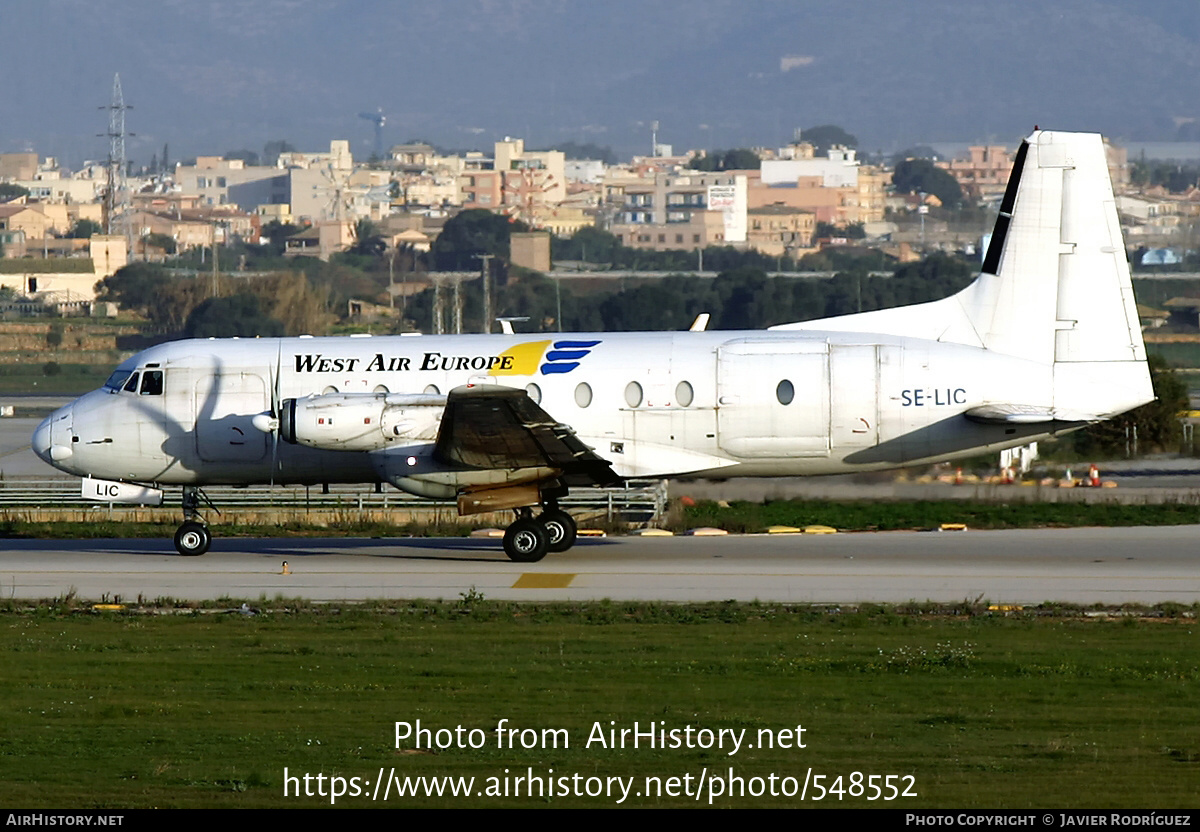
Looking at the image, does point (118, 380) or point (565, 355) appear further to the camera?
point (118, 380)

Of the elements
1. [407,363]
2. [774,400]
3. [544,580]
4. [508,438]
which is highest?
[407,363]

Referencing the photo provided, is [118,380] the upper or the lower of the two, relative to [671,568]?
upper

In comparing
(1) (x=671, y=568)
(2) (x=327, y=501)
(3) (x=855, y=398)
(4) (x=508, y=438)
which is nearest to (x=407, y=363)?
(4) (x=508, y=438)

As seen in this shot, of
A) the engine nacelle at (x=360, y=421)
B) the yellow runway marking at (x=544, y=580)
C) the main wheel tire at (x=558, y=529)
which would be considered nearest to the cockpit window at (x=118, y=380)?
the engine nacelle at (x=360, y=421)

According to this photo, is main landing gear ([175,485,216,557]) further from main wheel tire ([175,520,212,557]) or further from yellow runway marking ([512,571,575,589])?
yellow runway marking ([512,571,575,589])

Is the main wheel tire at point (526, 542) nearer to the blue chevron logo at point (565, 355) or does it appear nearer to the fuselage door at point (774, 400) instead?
the blue chevron logo at point (565, 355)

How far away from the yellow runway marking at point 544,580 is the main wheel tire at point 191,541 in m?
5.62

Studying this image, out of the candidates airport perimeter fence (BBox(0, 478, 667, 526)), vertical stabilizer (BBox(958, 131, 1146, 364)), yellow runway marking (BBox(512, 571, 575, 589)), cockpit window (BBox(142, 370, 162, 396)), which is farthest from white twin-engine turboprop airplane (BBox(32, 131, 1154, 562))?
airport perimeter fence (BBox(0, 478, 667, 526))

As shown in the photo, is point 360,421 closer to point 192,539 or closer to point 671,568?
point 192,539

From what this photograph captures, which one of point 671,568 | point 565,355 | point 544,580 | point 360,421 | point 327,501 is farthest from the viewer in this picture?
point 327,501

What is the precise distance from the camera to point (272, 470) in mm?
24734

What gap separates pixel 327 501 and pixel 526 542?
9064 mm

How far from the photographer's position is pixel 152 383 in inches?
990

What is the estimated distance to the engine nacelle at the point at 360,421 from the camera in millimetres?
22922
